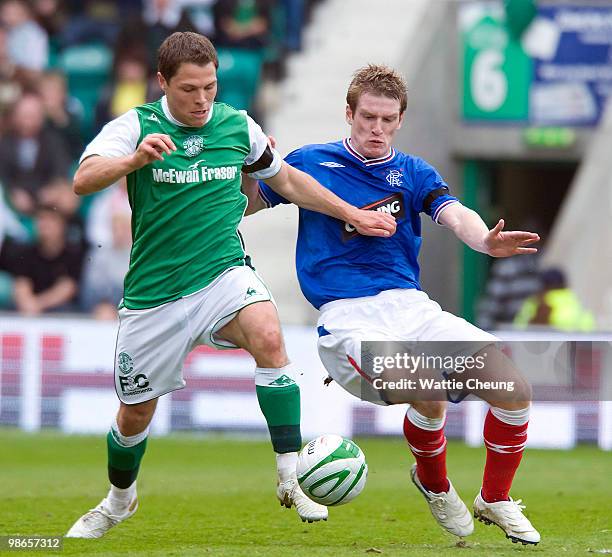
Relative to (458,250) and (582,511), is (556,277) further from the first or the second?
(582,511)

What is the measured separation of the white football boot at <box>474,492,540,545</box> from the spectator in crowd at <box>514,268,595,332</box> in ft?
20.8

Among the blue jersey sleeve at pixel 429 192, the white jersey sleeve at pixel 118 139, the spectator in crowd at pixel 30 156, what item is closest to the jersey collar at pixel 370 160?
the blue jersey sleeve at pixel 429 192

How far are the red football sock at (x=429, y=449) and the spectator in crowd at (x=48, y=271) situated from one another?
24.5ft

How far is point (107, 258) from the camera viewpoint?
13.8 meters

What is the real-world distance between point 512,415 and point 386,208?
1.21m

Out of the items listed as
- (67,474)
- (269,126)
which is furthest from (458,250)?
(67,474)

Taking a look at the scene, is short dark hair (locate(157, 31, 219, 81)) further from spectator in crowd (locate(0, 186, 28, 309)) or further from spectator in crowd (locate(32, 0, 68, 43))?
spectator in crowd (locate(32, 0, 68, 43))

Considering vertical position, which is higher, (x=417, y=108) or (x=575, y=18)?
(x=575, y=18)

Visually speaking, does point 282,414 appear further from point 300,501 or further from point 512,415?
point 512,415

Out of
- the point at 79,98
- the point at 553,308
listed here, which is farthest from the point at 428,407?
the point at 79,98

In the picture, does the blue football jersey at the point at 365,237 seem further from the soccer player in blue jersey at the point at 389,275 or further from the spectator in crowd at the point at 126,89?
the spectator in crowd at the point at 126,89

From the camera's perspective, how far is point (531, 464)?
1198 centimetres

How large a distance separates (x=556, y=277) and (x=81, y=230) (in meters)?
4.80

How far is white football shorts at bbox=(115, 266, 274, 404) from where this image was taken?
7113mm
